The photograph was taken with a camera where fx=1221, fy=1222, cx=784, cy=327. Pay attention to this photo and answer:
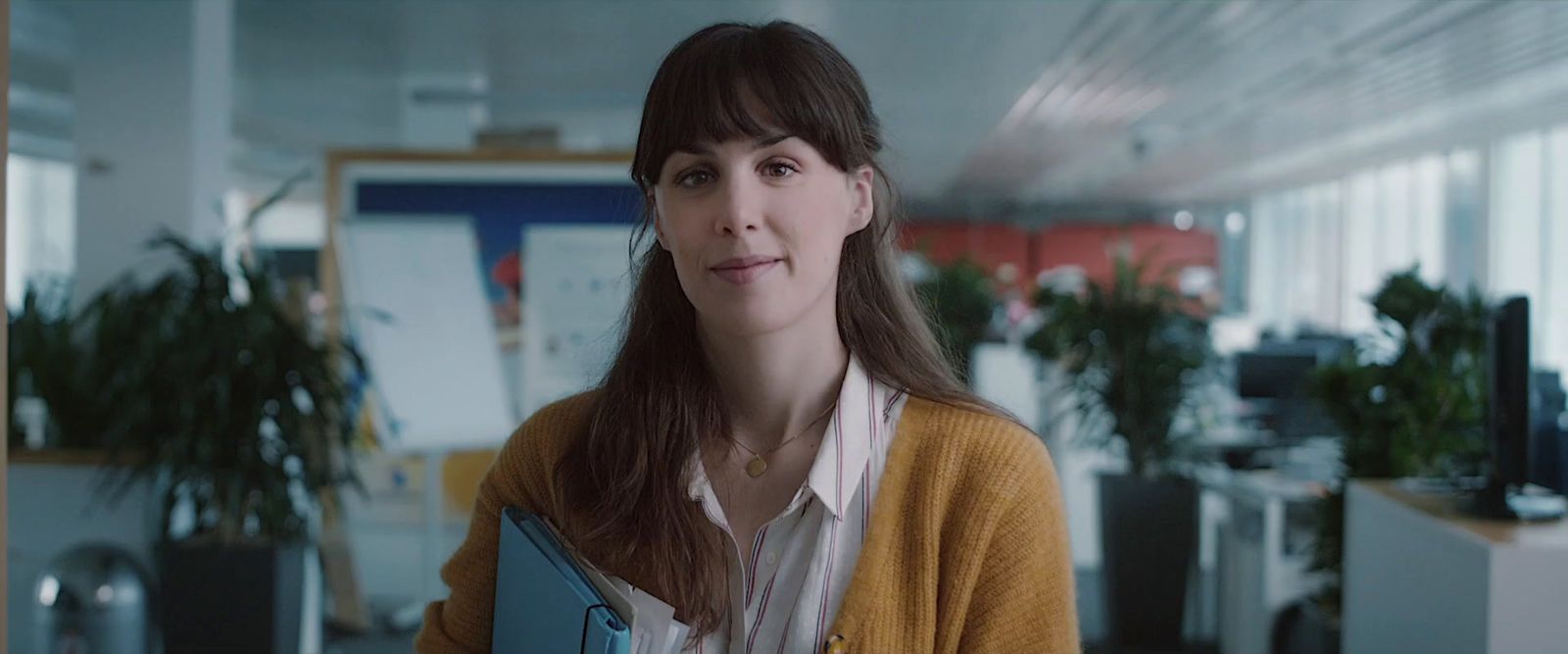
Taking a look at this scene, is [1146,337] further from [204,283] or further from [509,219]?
[204,283]

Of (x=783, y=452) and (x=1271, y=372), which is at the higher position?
(x=783, y=452)

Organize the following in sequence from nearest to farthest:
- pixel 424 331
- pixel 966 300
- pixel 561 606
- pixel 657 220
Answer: pixel 561 606
pixel 657 220
pixel 424 331
pixel 966 300

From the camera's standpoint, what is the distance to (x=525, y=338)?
17.5 feet

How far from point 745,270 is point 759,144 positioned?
4.4 inches

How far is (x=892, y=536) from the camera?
1.13 metres

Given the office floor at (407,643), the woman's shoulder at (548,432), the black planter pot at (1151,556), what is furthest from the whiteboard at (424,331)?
the woman's shoulder at (548,432)

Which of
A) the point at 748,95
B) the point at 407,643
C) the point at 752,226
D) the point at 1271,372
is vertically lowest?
the point at 407,643

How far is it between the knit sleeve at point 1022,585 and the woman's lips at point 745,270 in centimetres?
29

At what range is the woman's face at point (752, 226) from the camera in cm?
109

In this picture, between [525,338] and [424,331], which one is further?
[525,338]

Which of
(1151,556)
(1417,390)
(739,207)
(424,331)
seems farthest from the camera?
(1151,556)

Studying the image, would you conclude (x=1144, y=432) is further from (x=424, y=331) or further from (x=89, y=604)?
(x=89, y=604)

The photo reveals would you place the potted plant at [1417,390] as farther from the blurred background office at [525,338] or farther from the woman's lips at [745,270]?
the woman's lips at [745,270]

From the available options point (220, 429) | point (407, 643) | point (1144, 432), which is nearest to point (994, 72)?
point (220, 429)
